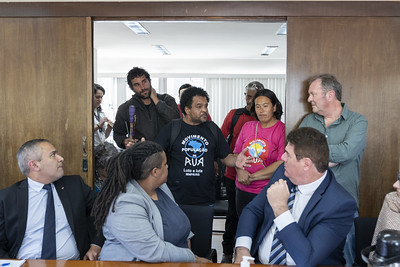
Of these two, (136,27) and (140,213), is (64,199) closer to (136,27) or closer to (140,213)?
(140,213)

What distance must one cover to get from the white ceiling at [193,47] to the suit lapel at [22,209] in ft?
9.49

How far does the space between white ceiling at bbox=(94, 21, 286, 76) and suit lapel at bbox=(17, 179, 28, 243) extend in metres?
2.89

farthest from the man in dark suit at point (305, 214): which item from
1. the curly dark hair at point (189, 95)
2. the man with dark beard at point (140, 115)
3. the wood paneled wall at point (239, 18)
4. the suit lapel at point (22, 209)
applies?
the man with dark beard at point (140, 115)

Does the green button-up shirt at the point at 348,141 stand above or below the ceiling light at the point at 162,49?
below

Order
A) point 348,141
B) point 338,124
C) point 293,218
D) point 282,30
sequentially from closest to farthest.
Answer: point 293,218 → point 348,141 → point 338,124 → point 282,30

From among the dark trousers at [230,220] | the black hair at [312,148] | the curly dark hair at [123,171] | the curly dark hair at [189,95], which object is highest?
the curly dark hair at [189,95]

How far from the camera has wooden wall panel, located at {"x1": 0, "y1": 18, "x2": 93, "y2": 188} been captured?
349cm

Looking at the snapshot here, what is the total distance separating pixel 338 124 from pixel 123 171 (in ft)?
5.37

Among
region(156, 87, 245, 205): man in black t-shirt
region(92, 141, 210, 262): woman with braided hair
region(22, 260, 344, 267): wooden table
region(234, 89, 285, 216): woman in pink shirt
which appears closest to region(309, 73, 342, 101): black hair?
region(234, 89, 285, 216): woman in pink shirt

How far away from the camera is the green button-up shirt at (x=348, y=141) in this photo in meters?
2.89

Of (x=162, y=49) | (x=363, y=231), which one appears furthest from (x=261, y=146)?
(x=162, y=49)

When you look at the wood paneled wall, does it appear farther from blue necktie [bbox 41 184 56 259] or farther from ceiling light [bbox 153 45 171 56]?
ceiling light [bbox 153 45 171 56]

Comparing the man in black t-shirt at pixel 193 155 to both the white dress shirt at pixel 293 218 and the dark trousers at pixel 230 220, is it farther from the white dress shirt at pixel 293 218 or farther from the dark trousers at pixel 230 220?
the white dress shirt at pixel 293 218

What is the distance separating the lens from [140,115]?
404 cm
